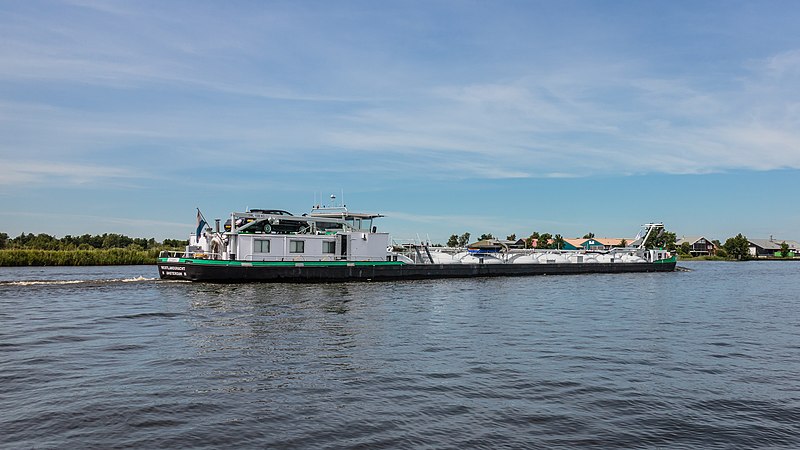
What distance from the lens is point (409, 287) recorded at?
144ft

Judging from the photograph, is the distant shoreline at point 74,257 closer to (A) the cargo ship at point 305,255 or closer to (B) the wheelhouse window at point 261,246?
(A) the cargo ship at point 305,255

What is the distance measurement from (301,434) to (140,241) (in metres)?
123

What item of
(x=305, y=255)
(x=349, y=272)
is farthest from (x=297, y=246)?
(x=349, y=272)

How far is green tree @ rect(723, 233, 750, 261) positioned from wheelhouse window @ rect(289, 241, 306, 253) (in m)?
147

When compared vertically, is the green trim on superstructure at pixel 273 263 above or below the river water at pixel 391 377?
above

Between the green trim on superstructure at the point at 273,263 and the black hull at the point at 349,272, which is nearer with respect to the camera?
the green trim on superstructure at the point at 273,263

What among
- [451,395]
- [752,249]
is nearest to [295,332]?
[451,395]

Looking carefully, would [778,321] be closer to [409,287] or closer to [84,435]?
[409,287]

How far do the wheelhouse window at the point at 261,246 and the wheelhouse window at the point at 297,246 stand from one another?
1.98 m

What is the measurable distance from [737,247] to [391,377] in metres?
175

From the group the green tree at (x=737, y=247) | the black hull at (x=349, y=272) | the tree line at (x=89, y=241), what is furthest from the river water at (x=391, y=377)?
the green tree at (x=737, y=247)

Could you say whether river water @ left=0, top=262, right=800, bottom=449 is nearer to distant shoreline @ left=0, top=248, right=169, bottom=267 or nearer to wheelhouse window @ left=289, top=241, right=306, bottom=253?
wheelhouse window @ left=289, top=241, right=306, bottom=253

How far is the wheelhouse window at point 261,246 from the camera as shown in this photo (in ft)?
146

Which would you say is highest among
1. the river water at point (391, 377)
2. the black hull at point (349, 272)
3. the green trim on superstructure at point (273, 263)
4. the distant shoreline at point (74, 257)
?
the distant shoreline at point (74, 257)
